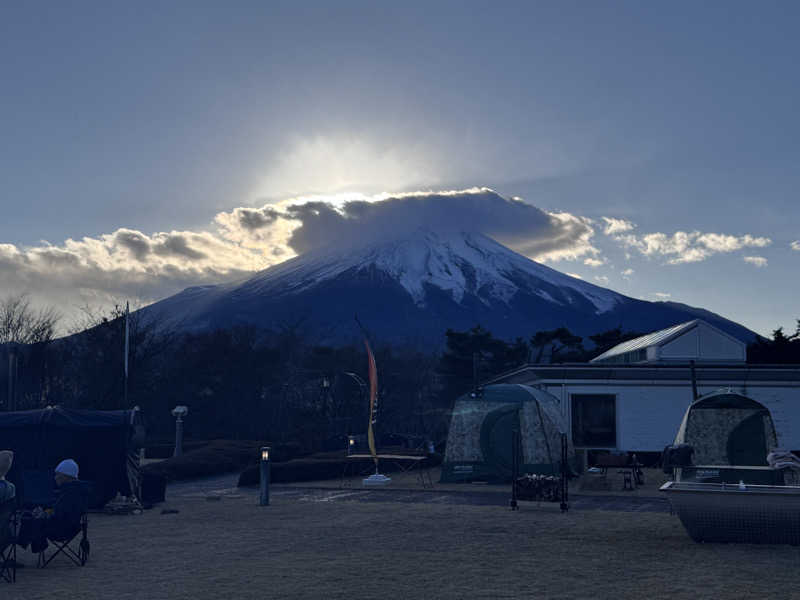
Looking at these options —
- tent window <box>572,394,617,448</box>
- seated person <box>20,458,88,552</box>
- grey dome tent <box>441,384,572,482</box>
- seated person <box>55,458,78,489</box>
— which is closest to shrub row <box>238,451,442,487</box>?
grey dome tent <box>441,384,572,482</box>

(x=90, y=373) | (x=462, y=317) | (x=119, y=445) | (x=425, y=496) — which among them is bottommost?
(x=425, y=496)

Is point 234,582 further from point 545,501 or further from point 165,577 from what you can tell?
point 545,501

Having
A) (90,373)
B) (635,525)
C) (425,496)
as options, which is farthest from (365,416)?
(635,525)

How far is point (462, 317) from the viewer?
14875 centimetres

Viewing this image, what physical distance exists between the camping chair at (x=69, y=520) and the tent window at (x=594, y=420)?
1903 centimetres

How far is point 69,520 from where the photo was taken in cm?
984

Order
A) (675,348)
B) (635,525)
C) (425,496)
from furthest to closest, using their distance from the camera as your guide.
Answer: (675,348) < (425,496) < (635,525)

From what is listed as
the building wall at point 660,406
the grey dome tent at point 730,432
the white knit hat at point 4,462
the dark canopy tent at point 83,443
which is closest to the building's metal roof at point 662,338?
the building wall at point 660,406

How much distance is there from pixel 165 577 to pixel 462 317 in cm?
14027

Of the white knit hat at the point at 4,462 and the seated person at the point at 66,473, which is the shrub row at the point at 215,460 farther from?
the white knit hat at the point at 4,462

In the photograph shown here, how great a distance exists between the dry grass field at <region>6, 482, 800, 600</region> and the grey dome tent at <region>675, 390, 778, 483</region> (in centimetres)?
274

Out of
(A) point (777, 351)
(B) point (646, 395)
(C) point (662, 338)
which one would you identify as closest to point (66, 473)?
(B) point (646, 395)

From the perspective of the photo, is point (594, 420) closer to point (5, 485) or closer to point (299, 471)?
point (299, 471)

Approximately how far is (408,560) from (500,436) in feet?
39.5
